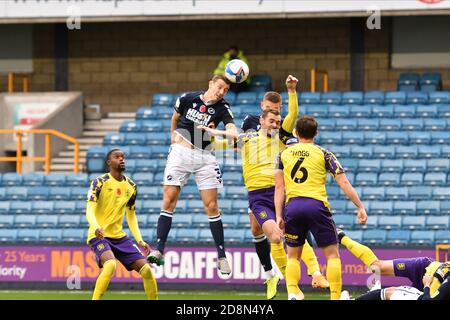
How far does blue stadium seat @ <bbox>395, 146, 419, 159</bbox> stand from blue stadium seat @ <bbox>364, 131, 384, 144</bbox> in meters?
0.46

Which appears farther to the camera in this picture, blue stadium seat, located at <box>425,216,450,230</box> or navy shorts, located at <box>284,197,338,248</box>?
blue stadium seat, located at <box>425,216,450,230</box>

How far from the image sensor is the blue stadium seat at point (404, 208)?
68.5 ft

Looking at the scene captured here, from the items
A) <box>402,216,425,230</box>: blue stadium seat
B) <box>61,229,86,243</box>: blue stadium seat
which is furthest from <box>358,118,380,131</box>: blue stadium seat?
<box>61,229,86,243</box>: blue stadium seat

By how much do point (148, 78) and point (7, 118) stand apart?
10.9 feet

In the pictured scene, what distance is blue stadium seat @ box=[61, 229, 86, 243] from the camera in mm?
20797

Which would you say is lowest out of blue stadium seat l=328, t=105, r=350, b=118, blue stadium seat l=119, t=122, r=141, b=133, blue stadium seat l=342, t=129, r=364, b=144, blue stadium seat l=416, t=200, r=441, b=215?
blue stadium seat l=416, t=200, r=441, b=215

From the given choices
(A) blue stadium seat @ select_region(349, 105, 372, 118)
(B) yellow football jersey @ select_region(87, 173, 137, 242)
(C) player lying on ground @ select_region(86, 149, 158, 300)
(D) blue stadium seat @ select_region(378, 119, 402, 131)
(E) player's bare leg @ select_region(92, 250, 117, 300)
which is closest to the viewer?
(E) player's bare leg @ select_region(92, 250, 117, 300)

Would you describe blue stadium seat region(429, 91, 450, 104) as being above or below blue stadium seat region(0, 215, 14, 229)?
above

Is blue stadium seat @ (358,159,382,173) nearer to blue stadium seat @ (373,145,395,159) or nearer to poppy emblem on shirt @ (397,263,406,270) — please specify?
blue stadium seat @ (373,145,395,159)

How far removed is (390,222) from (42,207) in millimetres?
6578

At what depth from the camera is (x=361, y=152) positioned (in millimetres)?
22547

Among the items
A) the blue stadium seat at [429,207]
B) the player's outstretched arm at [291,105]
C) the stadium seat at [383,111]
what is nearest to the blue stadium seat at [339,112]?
the stadium seat at [383,111]
